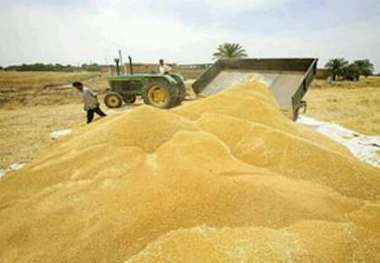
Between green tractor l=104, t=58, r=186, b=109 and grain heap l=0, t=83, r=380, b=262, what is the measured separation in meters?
4.53

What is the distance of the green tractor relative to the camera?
7.59 metres

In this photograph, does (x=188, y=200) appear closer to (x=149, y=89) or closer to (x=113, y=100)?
(x=149, y=89)

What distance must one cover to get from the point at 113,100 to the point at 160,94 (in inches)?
74.2

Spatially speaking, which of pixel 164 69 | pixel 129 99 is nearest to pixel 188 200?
pixel 164 69

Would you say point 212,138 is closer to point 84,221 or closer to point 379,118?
point 84,221

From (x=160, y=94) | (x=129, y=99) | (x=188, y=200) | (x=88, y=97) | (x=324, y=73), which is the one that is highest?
(x=324, y=73)

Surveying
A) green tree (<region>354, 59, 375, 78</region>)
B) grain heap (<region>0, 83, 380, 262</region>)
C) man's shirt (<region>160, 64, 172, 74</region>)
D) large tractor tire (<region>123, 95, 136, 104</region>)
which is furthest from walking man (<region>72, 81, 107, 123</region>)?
green tree (<region>354, 59, 375, 78</region>)

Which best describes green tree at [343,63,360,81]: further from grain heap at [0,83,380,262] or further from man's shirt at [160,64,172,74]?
grain heap at [0,83,380,262]

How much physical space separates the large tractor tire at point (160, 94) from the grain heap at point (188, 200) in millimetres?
4470

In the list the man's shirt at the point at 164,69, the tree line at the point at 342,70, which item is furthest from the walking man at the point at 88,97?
the tree line at the point at 342,70

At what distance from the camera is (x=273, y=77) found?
5.41m

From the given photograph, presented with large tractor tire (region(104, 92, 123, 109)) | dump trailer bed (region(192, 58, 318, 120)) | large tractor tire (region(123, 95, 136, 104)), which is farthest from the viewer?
large tractor tire (region(123, 95, 136, 104))

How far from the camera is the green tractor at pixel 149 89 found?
7.59m

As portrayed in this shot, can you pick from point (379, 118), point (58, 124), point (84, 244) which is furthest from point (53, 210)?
point (379, 118)
